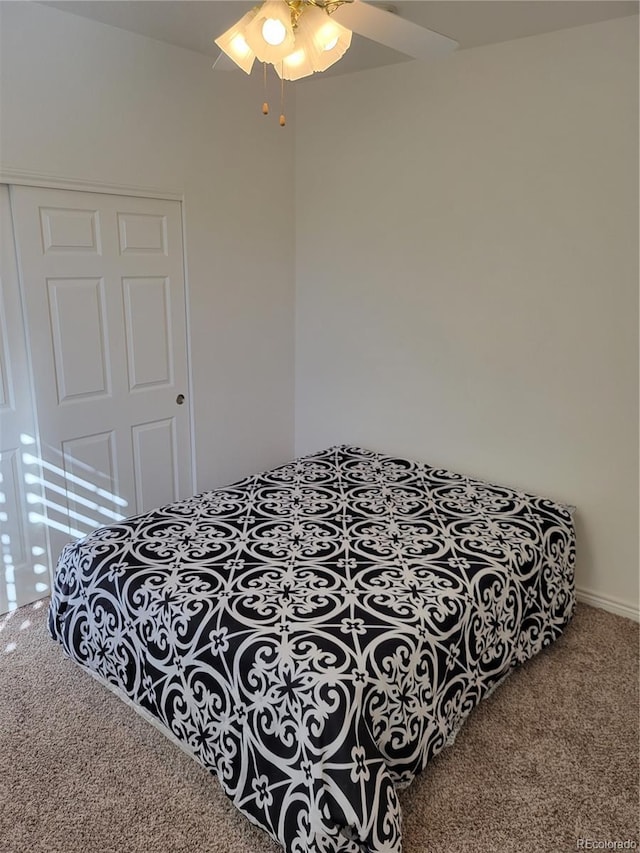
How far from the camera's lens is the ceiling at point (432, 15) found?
2.34 m

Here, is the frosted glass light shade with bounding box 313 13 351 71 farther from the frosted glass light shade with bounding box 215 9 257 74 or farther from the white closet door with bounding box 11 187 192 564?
the white closet door with bounding box 11 187 192 564

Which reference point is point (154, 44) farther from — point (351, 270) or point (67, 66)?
point (351, 270)

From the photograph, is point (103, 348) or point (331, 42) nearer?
point (331, 42)

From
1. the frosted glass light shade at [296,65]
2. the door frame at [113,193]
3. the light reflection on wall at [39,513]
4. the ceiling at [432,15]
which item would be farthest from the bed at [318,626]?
the ceiling at [432,15]

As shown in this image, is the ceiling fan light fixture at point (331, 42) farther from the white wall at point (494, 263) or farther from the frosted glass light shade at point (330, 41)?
the white wall at point (494, 263)

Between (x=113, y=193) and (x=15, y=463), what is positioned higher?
(x=113, y=193)

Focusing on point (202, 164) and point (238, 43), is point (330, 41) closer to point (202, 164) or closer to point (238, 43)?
point (238, 43)

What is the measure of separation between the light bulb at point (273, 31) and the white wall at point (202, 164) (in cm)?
141

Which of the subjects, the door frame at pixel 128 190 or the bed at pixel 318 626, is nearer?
the bed at pixel 318 626

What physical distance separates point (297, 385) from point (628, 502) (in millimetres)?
1984

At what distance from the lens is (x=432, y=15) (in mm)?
2420

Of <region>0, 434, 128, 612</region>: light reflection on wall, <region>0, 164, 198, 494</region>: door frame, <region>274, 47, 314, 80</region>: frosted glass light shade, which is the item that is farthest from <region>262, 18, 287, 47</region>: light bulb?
<region>0, 434, 128, 612</region>: light reflection on wall

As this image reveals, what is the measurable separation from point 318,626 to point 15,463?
169cm

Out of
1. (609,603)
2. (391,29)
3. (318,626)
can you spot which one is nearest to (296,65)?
(391,29)
